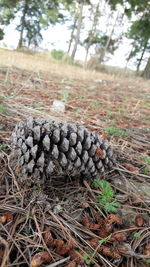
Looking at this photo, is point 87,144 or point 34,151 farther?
point 87,144

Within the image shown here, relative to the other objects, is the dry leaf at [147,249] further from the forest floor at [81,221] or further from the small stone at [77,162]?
the small stone at [77,162]

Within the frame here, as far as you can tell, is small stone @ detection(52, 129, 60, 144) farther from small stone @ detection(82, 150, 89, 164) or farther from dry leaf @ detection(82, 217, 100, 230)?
dry leaf @ detection(82, 217, 100, 230)

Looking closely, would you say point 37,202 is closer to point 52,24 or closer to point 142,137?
point 142,137

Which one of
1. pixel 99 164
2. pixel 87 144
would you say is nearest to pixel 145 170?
pixel 99 164

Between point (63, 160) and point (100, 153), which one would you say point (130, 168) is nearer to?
point (100, 153)

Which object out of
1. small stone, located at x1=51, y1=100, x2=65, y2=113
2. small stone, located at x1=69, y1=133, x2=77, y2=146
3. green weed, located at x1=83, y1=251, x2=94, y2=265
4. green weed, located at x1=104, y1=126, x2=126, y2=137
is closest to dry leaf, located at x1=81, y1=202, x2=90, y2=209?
green weed, located at x1=83, y1=251, x2=94, y2=265
